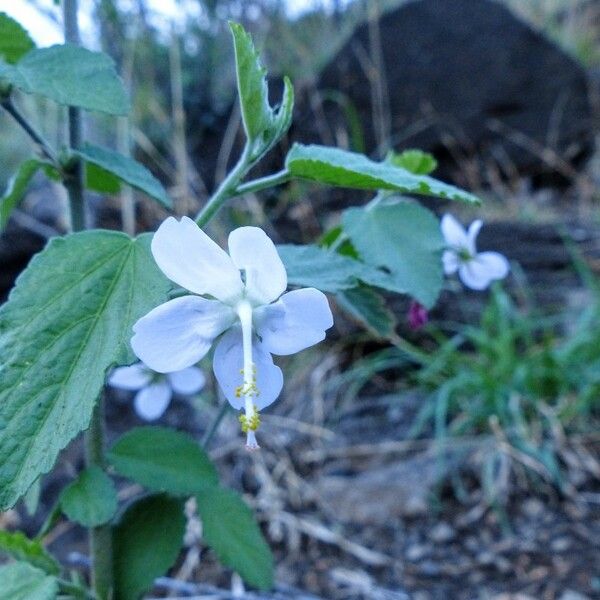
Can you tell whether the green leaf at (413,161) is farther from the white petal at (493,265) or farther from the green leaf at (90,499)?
the green leaf at (90,499)

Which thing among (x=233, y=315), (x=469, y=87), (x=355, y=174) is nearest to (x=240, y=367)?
(x=233, y=315)

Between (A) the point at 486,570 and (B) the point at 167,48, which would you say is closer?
(A) the point at 486,570

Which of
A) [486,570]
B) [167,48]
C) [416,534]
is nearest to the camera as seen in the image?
[486,570]

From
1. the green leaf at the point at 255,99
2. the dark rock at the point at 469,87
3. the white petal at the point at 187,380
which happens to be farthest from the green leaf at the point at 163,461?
the dark rock at the point at 469,87

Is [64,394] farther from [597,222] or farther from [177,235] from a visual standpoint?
[597,222]

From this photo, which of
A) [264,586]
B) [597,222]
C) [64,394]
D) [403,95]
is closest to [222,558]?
[264,586]

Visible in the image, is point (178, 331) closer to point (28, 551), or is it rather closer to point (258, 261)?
point (258, 261)
